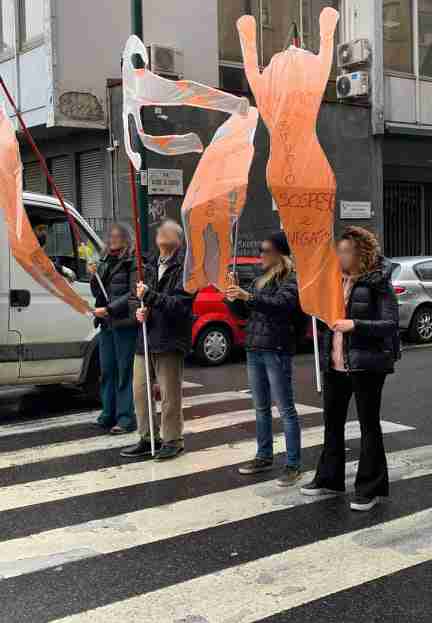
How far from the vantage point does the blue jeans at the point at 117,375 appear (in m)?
7.48

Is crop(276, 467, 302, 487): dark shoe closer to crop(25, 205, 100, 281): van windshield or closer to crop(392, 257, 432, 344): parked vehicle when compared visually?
crop(25, 205, 100, 281): van windshield

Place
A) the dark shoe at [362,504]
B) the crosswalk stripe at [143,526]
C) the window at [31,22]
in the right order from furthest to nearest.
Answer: the window at [31,22], the dark shoe at [362,504], the crosswalk stripe at [143,526]

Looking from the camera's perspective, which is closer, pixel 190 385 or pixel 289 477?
pixel 289 477

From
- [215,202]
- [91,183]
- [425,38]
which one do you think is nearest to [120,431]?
[215,202]

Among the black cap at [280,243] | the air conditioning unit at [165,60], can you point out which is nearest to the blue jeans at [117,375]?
the black cap at [280,243]

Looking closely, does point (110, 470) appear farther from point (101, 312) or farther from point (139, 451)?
point (101, 312)

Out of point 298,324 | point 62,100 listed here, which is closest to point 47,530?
point 298,324

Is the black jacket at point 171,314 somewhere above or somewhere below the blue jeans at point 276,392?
above

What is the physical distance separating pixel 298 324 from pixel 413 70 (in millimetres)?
18116

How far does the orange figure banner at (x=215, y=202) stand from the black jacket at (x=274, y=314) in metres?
0.35

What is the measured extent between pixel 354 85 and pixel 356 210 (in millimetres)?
3153

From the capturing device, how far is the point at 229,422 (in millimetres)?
8133

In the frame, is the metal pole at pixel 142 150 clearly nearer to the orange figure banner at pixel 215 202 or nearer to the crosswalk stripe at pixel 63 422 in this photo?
the crosswalk stripe at pixel 63 422

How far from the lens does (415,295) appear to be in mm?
15016
